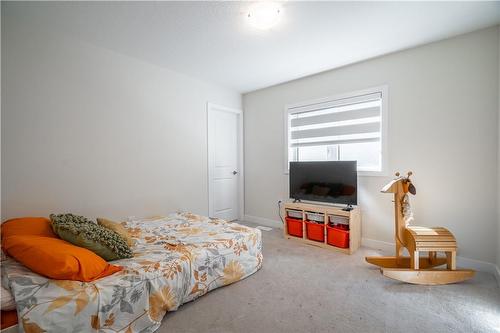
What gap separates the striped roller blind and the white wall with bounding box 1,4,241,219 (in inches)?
64.4

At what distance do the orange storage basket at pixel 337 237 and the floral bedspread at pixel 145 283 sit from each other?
1136 millimetres

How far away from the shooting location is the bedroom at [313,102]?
1.93m

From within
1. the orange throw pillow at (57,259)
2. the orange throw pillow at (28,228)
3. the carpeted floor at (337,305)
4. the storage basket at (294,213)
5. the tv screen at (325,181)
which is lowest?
the carpeted floor at (337,305)

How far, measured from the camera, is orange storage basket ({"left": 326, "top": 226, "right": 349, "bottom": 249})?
300 cm

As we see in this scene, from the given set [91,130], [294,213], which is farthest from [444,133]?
[91,130]

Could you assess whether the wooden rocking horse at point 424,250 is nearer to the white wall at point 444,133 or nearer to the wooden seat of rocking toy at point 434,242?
the wooden seat of rocking toy at point 434,242

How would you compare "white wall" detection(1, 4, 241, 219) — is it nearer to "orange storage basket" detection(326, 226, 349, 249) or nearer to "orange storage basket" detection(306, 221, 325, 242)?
"orange storage basket" detection(306, 221, 325, 242)

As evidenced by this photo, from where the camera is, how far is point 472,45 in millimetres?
2479

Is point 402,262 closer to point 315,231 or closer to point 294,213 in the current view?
point 315,231

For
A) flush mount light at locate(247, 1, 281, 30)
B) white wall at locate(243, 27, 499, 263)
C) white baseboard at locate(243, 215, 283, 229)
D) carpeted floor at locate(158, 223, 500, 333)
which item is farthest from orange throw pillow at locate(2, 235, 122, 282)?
white wall at locate(243, 27, 499, 263)

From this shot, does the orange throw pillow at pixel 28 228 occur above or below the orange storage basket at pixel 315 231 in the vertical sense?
above

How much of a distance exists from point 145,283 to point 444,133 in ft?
10.6

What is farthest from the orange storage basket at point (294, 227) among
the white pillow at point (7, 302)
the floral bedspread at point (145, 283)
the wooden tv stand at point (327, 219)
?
the white pillow at point (7, 302)

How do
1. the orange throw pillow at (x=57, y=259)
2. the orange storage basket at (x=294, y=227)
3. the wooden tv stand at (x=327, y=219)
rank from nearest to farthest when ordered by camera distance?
the orange throw pillow at (x=57, y=259) < the wooden tv stand at (x=327, y=219) < the orange storage basket at (x=294, y=227)
